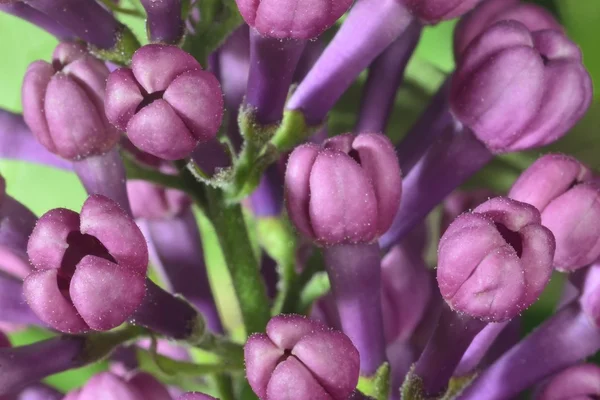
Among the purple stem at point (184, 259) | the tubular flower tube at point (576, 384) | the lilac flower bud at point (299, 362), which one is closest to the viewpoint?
the lilac flower bud at point (299, 362)

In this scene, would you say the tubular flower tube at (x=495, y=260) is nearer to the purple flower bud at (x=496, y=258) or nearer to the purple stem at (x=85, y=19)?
the purple flower bud at (x=496, y=258)

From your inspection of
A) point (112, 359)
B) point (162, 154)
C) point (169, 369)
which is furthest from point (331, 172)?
point (112, 359)

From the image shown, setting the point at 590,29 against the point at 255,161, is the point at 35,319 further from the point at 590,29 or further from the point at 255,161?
the point at 590,29

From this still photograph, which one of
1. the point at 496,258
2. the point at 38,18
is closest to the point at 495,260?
the point at 496,258

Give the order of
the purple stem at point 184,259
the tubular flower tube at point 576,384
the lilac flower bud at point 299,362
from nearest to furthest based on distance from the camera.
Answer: the lilac flower bud at point 299,362, the tubular flower tube at point 576,384, the purple stem at point 184,259

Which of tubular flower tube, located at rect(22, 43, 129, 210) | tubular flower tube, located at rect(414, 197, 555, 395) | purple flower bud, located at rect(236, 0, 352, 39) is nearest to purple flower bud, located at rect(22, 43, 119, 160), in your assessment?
tubular flower tube, located at rect(22, 43, 129, 210)

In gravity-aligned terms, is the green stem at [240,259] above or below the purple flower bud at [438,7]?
below

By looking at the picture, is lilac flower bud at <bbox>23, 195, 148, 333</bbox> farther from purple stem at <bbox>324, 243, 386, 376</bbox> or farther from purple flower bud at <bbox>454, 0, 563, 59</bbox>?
purple flower bud at <bbox>454, 0, 563, 59</bbox>

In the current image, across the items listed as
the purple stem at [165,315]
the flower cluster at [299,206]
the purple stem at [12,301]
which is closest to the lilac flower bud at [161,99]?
the flower cluster at [299,206]
